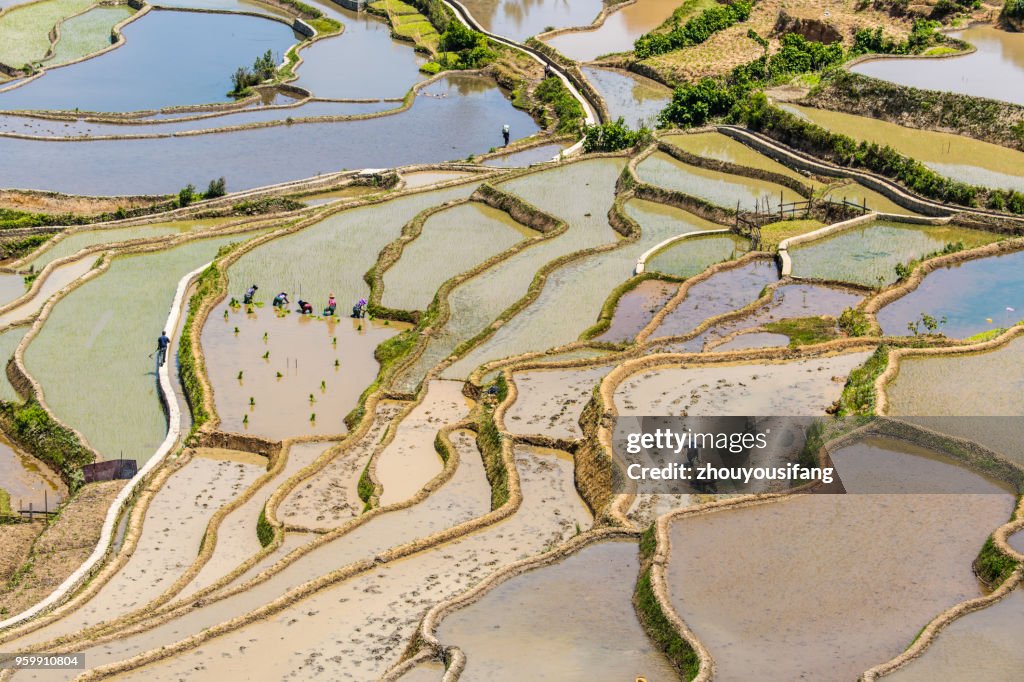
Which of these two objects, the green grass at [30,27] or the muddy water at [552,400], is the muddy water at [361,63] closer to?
the green grass at [30,27]

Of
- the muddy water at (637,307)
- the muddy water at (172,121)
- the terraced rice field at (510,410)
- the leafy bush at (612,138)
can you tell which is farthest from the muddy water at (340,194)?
the muddy water at (637,307)

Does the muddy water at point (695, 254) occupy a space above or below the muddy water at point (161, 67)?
below

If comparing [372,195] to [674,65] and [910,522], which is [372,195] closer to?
[674,65]

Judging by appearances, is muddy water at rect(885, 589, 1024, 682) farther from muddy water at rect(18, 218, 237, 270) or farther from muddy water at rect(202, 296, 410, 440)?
muddy water at rect(18, 218, 237, 270)

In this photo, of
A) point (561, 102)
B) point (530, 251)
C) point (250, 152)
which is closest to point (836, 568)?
point (530, 251)

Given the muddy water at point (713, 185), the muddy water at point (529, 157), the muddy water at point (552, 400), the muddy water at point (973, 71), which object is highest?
the muddy water at point (973, 71)

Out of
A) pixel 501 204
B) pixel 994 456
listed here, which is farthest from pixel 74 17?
pixel 994 456

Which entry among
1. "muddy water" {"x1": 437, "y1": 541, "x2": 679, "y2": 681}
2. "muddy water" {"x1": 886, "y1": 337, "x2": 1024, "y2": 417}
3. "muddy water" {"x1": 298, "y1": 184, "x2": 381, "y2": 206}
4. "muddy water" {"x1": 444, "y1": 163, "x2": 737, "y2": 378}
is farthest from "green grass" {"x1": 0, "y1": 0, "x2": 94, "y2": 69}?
"muddy water" {"x1": 437, "y1": 541, "x2": 679, "y2": 681}
